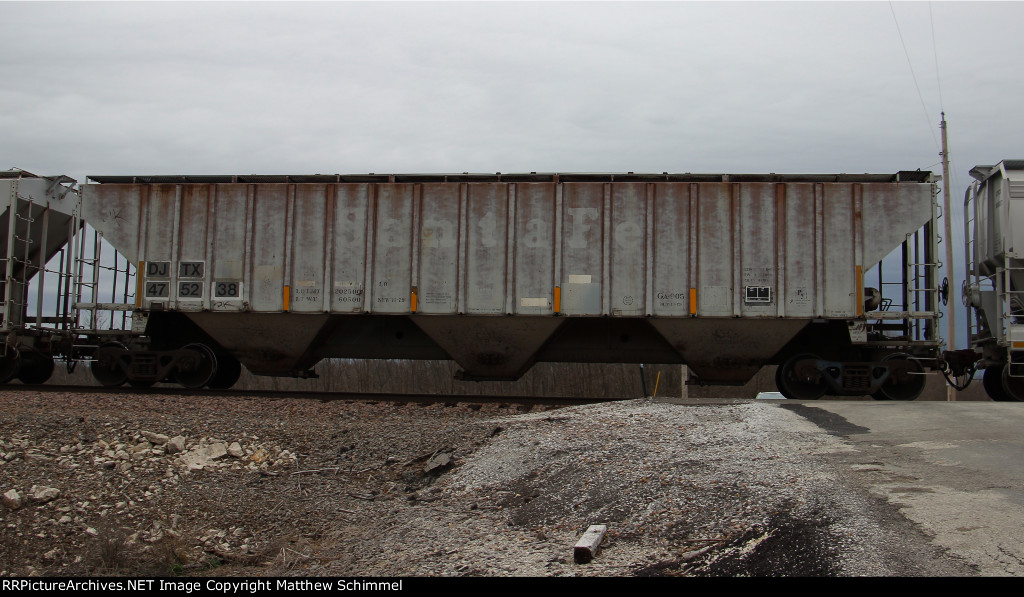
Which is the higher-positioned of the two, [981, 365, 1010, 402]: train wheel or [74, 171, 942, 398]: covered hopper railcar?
[74, 171, 942, 398]: covered hopper railcar

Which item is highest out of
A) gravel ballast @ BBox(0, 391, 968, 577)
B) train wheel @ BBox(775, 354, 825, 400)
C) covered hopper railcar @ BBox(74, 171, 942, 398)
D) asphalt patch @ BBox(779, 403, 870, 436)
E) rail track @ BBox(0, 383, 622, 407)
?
covered hopper railcar @ BBox(74, 171, 942, 398)

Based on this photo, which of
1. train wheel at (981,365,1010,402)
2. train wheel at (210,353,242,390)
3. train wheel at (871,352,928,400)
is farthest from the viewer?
train wheel at (210,353,242,390)

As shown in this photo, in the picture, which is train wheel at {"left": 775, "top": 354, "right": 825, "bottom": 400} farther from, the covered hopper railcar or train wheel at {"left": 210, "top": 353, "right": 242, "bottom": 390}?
train wheel at {"left": 210, "top": 353, "right": 242, "bottom": 390}

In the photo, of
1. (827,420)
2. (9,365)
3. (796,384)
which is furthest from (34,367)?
(796,384)

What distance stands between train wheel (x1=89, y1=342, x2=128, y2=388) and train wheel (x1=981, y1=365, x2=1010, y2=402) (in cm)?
1466

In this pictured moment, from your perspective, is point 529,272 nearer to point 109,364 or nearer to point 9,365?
point 109,364

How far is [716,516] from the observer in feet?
16.6

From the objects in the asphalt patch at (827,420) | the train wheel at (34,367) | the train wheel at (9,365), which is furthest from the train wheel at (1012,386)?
the train wheel at (9,365)

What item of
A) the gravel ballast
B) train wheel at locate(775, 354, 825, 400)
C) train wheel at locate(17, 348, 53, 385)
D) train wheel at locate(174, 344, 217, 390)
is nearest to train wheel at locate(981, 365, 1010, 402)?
train wheel at locate(775, 354, 825, 400)

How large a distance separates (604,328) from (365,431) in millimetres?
5211

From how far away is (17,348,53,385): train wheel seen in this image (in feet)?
43.1

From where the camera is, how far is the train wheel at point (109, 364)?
41.6ft

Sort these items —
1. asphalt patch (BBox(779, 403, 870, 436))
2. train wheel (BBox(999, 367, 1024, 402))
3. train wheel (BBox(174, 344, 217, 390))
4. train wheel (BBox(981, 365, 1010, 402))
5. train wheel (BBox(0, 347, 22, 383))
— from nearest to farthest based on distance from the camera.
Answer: asphalt patch (BBox(779, 403, 870, 436)), train wheel (BBox(999, 367, 1024, 402)), train wheel (BBox(981, 365, 1010, 402)), train wheel (BBox(174, 344, 217, 390)), train wheel (BBox(0, 347, 22, 383))

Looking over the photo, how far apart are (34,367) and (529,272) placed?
31.2ft
